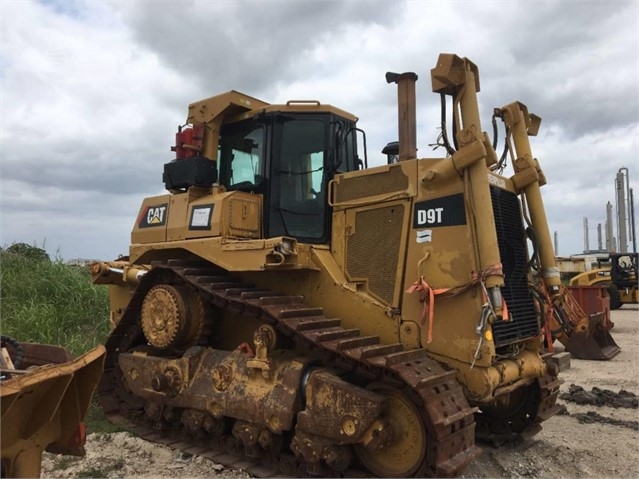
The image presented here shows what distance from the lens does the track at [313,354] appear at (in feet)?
13.6

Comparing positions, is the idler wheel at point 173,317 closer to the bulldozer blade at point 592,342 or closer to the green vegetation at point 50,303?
the green vegetation at point 50,303

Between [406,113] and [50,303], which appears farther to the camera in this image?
[50,303]

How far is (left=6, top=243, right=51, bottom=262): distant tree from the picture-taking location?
13.0 metres

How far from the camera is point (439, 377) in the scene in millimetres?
4258

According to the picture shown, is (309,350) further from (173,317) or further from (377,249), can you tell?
(173,317)

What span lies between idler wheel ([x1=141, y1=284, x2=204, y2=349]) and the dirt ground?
3.49 feet

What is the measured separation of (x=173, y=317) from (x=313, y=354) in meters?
1.56

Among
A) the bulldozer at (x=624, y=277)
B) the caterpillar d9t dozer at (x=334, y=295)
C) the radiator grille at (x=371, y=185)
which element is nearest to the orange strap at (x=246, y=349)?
the caterpillar d9t dozer at (x=334, y=295)

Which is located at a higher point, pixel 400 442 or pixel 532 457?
pixel 400 442

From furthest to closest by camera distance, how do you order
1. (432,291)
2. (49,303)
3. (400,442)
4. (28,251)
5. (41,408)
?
(28,251), (49,303), (432,291), (400,442), (41,408)

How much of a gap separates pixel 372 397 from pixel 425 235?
154cm

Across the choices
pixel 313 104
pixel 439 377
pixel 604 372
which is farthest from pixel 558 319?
pixel 604 372

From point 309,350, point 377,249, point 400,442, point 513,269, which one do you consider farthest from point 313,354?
point 513,269

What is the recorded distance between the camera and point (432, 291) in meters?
4.79
